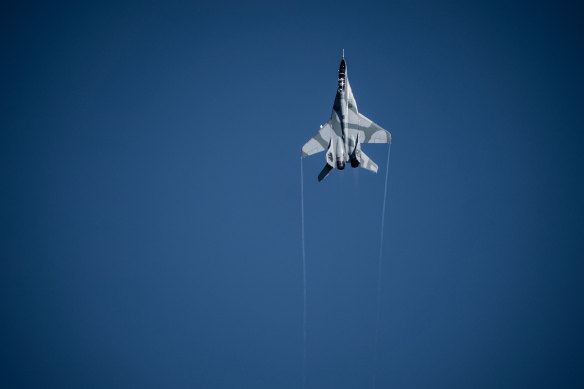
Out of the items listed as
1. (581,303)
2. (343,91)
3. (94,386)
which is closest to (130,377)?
(94,386)

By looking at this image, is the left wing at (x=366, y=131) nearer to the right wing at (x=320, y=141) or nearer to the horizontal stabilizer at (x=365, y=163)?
the horizontal stabilizer at (x=365, y=163)

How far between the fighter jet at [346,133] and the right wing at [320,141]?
9 centimetres

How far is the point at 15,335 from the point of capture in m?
96.5

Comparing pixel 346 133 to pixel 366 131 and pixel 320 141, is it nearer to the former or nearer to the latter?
pixel 366 131

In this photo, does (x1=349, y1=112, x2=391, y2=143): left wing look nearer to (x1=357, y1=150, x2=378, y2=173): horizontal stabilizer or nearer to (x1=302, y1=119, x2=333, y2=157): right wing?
(x1=357, y1=150, x2=378, y2=173): horizontal stabilizer

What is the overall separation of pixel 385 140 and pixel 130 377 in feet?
208

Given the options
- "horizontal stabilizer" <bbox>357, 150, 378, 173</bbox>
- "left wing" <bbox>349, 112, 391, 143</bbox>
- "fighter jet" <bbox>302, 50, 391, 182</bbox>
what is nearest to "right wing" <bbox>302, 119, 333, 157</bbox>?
"fighter jet" <bbox>302, 50, 391, 182</bbox>

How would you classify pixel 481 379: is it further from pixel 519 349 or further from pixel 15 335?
pixel 15 335

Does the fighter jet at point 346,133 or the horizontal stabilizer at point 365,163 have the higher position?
the fighter jet at point 346,133

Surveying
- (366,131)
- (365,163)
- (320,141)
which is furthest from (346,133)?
(365,163)

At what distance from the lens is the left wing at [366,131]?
115 feet

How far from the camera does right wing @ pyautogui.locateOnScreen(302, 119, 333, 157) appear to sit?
36.3 m

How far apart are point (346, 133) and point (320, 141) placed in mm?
2936

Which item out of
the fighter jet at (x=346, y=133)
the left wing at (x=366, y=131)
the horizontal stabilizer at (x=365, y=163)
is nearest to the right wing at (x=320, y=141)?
the fighter jet at (x=346, y=133)
